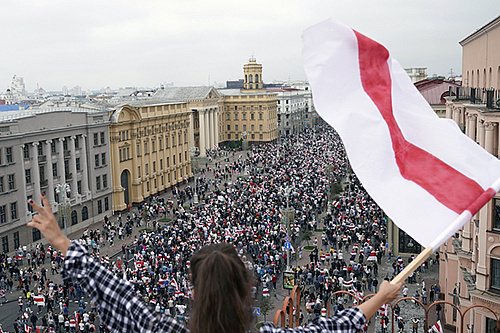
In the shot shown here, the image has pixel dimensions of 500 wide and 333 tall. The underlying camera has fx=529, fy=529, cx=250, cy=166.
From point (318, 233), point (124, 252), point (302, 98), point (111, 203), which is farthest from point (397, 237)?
point (302, 98)

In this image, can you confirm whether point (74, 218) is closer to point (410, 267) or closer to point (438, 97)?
point (438, 97)

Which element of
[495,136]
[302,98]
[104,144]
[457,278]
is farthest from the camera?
[302,98]

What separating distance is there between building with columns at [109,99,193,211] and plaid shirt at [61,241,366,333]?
49.4 metres

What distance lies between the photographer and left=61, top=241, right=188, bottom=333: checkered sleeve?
2.96 metres

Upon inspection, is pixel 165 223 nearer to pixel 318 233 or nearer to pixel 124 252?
pixel 124 252

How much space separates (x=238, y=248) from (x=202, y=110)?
5736cm

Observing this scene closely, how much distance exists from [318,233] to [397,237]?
844 centimetres

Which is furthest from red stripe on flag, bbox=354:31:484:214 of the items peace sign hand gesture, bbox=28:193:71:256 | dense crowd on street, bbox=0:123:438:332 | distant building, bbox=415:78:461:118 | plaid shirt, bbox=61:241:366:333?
distant building, bbox=415:78:461:118

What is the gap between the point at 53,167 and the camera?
43.3 metres

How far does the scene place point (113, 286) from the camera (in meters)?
2.99

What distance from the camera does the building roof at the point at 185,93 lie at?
9238 cm

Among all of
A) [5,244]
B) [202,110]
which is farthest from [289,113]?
[5,244]

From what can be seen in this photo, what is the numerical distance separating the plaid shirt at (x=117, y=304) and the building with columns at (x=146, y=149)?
4939 cm

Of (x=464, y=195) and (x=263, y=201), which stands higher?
(x=464, y=195)
